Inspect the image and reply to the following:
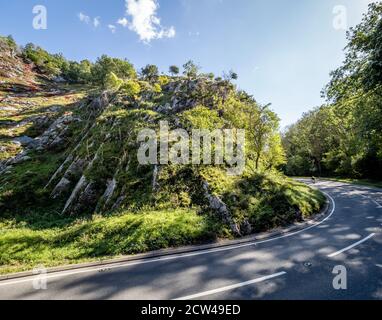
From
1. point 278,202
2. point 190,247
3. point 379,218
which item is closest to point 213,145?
point 278,202

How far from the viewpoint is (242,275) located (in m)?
8.42

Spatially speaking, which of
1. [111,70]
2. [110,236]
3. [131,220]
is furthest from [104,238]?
[111,70]

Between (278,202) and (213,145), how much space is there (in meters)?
8.46

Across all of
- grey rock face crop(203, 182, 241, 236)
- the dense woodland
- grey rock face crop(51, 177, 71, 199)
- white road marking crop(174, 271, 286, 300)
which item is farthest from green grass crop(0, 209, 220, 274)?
the dense woodland

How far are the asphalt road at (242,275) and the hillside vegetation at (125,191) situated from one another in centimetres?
176

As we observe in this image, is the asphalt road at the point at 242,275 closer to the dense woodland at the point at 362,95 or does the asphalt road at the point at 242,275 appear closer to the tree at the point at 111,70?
the dense woodland at the point at 362,95

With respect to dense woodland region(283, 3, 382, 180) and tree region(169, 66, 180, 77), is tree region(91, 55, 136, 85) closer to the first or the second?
tree region(169, 66, 180, 77)

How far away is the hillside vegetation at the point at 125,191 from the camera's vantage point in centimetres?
1203

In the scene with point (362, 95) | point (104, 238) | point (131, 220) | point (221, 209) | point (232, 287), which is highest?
point (362, 95)

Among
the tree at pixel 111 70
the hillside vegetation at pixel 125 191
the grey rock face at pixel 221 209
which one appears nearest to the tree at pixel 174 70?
the tree at pixel 111 70

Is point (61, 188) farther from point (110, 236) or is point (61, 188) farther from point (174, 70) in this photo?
point (174, 70)

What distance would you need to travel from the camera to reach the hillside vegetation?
39.5 ft

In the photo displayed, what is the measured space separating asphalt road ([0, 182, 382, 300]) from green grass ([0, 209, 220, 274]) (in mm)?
1233

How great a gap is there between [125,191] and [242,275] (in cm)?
1203
